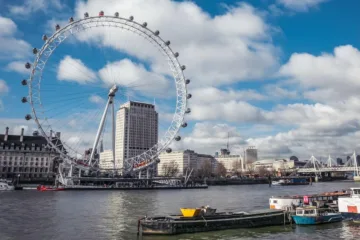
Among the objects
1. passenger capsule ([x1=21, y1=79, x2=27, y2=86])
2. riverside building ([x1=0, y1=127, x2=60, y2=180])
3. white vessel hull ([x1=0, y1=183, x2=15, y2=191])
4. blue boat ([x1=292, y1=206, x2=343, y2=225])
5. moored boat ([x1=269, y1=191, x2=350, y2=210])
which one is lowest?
blue boat ([x1=292, y1=206, x2=343, y2=225])

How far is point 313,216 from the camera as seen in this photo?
131 ft

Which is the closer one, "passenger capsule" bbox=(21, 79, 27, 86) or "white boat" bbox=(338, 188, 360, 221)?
"white boat" bbox=(338, 188, 360, 221)

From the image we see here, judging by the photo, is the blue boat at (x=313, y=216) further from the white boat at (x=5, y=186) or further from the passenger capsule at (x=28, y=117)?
the white boat at (x=5, y=186)

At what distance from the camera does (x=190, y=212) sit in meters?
36.1

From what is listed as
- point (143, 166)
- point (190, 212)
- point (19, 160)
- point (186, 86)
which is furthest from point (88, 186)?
point (190, 212)

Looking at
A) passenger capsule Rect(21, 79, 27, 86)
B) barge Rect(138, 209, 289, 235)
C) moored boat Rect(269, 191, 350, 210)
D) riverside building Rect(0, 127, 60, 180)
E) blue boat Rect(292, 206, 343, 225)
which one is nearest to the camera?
barge Rect(138, 209, 289, 235)

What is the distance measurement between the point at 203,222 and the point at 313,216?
13.7 metres

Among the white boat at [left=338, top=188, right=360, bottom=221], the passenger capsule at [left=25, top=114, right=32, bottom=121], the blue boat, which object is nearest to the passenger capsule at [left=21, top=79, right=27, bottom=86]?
the passenger capsule at [left=25, top=114, right=32, bottom=121]

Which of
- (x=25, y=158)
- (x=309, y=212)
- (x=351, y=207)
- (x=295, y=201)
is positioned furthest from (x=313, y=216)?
(x=25, y=158)

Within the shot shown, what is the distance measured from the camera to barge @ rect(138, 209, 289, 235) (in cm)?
3316

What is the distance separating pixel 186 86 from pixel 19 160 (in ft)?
284

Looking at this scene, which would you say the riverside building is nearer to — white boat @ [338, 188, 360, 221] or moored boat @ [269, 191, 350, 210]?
moored boat @ [269, 191, 350, 210]

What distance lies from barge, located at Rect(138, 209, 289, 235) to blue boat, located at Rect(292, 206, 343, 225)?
152cm

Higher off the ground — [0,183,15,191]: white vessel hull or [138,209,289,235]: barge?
[0,183,15,191]: white vessel hull
